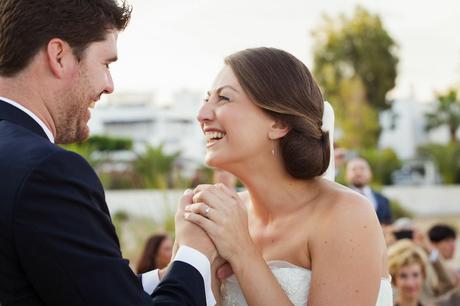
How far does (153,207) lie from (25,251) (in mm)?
11420

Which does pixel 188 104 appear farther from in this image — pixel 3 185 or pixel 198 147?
pixel 3 185

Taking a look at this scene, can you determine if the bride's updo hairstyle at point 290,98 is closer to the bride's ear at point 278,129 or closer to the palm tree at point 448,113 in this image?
the bride's ear at point 278,129

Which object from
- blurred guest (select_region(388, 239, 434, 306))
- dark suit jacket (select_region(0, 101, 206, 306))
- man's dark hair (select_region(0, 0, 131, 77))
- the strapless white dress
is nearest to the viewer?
dark suit jacket (select_region(0, 101, 206, 306))

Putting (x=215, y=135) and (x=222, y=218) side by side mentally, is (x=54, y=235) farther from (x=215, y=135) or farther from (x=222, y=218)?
(x=215, y=135)

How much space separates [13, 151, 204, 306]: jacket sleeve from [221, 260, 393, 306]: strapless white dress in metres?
0.95

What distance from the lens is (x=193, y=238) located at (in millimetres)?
2662

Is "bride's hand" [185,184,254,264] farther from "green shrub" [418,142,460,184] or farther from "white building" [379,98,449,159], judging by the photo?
"white building" [379,98,449,159]

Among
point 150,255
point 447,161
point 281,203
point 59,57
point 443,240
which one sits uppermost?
point 59,57

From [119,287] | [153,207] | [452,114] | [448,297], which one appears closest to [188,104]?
[452,114]

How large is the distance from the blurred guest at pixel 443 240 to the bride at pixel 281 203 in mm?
6402

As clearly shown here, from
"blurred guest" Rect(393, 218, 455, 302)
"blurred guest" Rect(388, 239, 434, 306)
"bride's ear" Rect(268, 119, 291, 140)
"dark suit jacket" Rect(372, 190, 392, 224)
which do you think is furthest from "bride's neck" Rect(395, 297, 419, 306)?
"bride's ear" Rect(268, 119, 291, 140)

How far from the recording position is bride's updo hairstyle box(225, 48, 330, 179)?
2.94 metres

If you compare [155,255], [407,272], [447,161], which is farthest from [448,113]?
[407,272]

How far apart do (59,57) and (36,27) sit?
0.11 m
